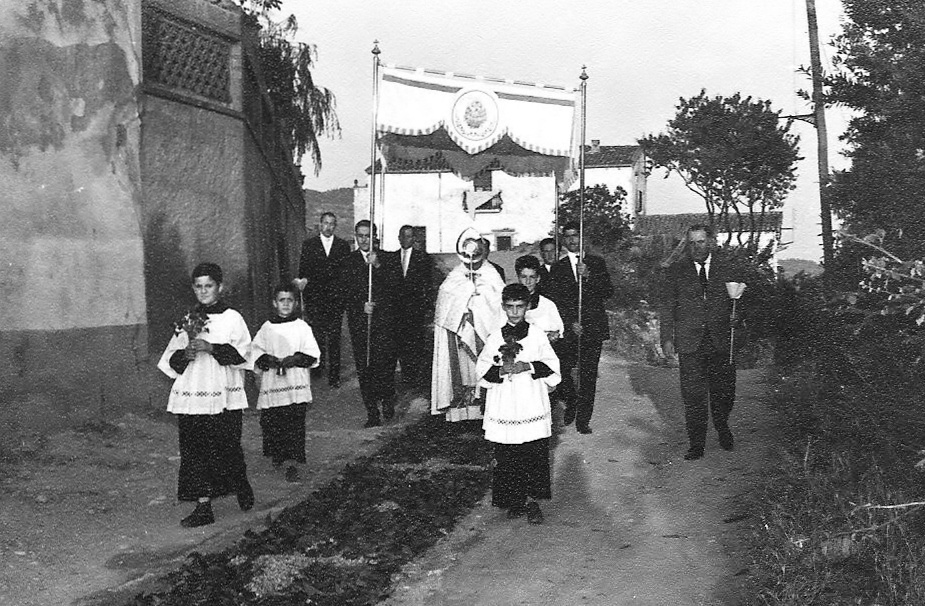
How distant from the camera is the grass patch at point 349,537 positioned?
181 inches

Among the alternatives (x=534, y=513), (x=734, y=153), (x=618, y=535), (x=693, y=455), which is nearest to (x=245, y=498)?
(x=534, y=513)

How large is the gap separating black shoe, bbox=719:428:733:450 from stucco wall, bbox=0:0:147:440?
16.6 feet

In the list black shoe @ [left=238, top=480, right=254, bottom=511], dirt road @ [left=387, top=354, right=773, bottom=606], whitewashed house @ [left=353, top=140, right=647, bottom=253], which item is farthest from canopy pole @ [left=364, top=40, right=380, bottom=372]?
whitewashed house @ [left=353, top=140, right=647, bottom=253]

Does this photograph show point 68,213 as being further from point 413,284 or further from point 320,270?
point 413,284

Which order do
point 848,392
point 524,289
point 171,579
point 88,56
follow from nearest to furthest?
1. point 171,579
2. point 524,289
3. point 848,392
4. point 88,56

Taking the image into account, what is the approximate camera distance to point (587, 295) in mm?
8500

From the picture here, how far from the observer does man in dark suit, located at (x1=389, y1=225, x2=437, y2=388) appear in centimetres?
978

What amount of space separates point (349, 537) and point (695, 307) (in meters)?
3.35

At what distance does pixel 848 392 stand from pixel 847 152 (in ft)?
7.07

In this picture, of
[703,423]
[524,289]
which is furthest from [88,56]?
[703,423]

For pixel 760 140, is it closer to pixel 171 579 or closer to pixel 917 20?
pixel 917 20

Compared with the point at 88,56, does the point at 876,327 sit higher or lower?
lower

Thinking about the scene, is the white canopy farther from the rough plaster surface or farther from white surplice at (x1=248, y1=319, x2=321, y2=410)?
white surplice at (x1=248, y1=319, x2=321, y2=410)

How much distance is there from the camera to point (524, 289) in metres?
5.95
